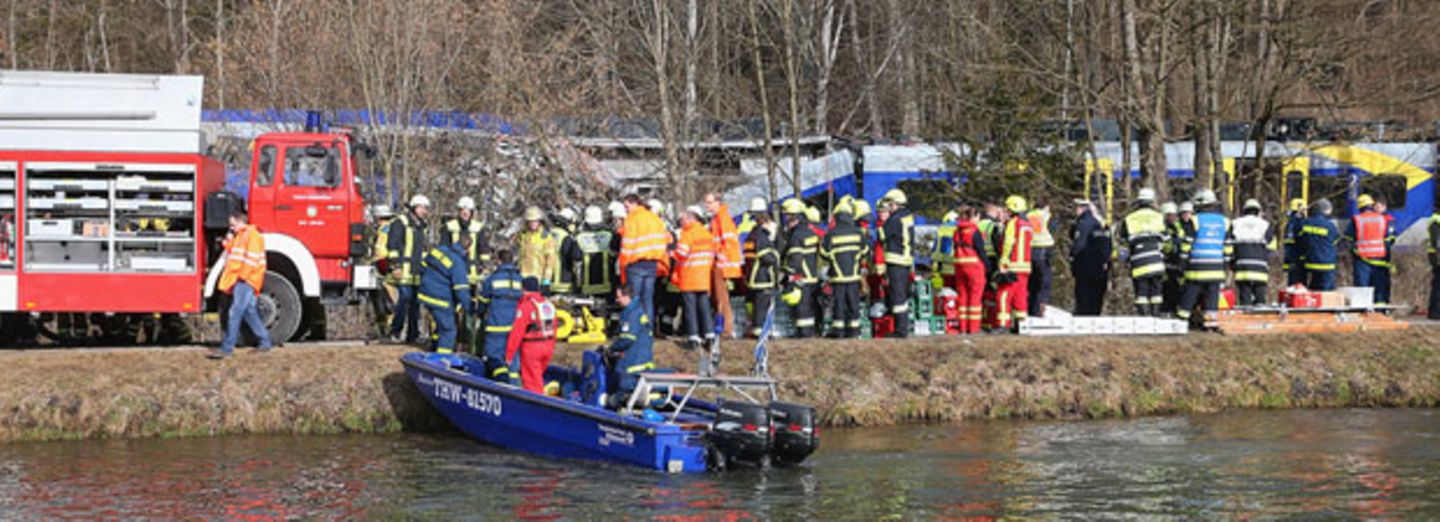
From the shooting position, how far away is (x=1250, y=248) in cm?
2358

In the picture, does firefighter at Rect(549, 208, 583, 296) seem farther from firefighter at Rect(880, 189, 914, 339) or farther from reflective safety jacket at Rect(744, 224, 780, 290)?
firefighter at Rect(880, 189, 914, 339)

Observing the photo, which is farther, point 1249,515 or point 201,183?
point 201,183

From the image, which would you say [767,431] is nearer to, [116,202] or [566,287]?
[566,287]

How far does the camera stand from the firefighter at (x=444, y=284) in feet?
66.6

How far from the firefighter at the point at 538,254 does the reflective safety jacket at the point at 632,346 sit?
12.6ft

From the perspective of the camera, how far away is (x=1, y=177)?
2083 cm

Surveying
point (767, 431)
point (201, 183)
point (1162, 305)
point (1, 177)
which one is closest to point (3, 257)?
point (1, 177)

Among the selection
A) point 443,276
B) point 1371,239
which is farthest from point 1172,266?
point 443,276

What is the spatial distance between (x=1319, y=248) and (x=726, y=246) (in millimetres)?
8727

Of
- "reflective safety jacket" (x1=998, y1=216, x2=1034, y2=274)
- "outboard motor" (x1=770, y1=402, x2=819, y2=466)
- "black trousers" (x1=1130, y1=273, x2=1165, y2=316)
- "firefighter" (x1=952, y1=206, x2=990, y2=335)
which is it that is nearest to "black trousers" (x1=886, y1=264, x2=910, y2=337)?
"firefighter" (x1=952, y1=206, x2=990, y2=335)

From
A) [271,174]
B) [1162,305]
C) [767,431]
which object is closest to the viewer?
[767,431]

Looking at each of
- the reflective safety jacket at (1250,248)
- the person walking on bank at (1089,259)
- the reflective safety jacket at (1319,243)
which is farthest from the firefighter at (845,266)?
the reflective safety jacket at (1319,243)

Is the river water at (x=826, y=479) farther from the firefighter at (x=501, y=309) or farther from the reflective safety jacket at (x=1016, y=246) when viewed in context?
the reflective safety jacket at (x=1016, y=246)

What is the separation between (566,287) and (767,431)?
5.96 meters
